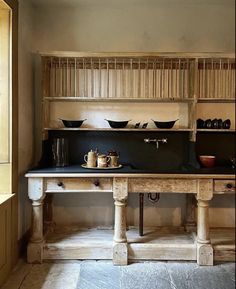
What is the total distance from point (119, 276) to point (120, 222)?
0.45 metres

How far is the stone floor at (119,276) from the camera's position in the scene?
2.62 meters

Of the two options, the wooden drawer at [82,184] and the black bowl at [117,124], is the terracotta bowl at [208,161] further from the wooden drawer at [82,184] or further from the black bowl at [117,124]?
the wooden drawer at [82,184]

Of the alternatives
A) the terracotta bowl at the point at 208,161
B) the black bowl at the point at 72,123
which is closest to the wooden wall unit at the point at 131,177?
the black bowl at the point at 72,123

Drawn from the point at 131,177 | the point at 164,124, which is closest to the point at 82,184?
the point at 131,177

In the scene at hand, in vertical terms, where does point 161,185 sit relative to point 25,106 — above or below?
below

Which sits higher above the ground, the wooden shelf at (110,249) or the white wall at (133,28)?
the white wall at (133,28)

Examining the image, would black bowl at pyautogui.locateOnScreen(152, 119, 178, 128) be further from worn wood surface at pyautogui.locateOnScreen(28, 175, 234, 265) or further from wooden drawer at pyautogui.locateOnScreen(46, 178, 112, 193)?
wooden drawer at pyautogui.locateOnScreen(46, 178, 112, 193)

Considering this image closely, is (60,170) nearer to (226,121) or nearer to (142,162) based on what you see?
(142,162)

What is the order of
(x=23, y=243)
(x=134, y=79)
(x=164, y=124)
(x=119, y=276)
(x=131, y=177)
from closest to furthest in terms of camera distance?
(x=119, y=276)
(x=131, y=177)
(x=23, y=243)
(x=164, y=124)
(x=134, y=79)

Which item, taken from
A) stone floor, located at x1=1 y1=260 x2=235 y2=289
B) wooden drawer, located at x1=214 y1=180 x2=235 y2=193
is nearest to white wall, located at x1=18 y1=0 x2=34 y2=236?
stone floor, located at x1=1 y1=260 x2=235 y2=289

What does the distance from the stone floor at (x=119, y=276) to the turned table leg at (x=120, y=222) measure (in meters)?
0.09

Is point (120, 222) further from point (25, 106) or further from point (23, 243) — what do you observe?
point (25, 106)

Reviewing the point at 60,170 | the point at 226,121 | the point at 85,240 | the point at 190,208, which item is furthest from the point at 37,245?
the point at 226,121

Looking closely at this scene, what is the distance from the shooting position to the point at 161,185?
296 cm
